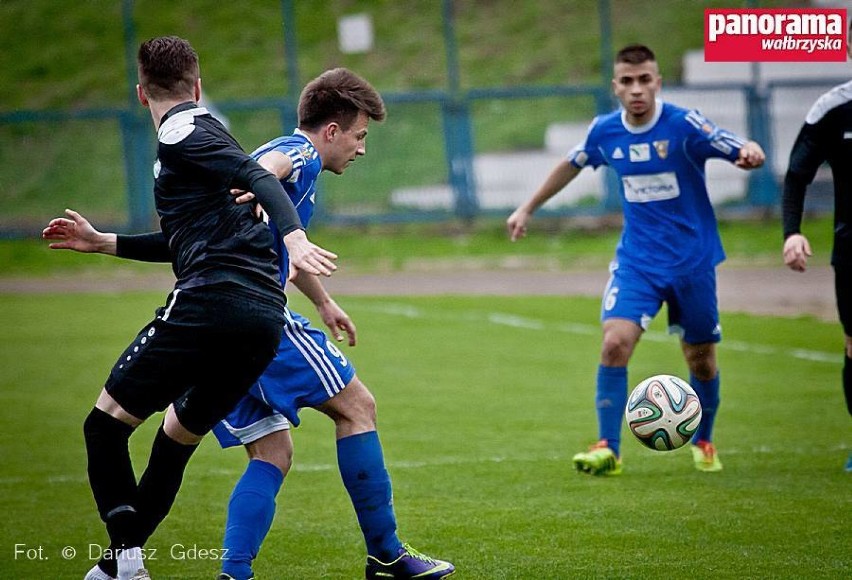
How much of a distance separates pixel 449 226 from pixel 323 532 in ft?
47.3

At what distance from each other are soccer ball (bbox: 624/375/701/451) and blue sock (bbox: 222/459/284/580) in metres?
2.01

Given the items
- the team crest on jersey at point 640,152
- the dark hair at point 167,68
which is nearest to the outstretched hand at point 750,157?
the team crest on jersey at point 640,152

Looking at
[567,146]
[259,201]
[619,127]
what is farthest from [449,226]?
[259,201]

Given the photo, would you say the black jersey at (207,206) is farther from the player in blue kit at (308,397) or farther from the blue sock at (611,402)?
the blue sock at (611,402)

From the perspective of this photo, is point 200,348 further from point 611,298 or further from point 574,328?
point 574,328

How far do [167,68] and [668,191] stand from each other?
11.2 ft

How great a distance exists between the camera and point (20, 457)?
7367mm

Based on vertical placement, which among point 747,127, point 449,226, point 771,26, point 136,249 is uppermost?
point 771,26

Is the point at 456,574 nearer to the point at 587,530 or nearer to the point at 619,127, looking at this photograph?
the point at 587,530

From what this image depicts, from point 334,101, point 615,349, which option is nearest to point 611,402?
point 615,349

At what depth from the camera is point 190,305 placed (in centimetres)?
421

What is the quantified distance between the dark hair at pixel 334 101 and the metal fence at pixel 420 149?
14.5 meters

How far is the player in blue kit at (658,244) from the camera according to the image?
6730mm

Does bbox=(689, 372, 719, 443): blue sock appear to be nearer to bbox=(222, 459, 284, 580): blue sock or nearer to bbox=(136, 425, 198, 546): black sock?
bbox=(222, 459, 284, 580): blue sock
